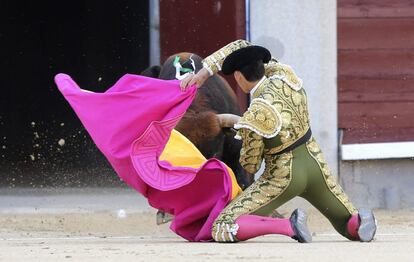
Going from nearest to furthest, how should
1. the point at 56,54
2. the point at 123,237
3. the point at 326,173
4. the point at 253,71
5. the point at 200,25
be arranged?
the point at 253,71 < the point at 326,173 < the point at 123,237 < the point at 200,25 < the point at 56,54

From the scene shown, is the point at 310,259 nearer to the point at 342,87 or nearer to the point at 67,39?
the point at 342,87

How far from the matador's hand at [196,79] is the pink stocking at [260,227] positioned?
677 mm

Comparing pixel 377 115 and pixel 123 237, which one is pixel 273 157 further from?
pixel 377 115

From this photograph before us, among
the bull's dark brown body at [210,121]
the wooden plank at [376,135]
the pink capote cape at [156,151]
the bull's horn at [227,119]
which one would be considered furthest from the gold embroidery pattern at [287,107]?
the wooden plank at [376,135]

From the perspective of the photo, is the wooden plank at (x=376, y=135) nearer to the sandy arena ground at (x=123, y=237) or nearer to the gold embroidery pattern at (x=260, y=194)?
the sandy arena ground at (x=123, y=237)

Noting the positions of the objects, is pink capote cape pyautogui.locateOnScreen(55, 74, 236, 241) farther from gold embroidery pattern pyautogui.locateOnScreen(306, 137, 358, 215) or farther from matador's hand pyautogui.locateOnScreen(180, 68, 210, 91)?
gold embroidery pattern pyautogui.locateOnScreen(306, 137, 358, 215)

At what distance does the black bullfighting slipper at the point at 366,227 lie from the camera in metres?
6.04

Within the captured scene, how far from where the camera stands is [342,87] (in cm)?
906

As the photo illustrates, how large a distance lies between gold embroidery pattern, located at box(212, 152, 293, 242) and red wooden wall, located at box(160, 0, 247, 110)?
2924 mm

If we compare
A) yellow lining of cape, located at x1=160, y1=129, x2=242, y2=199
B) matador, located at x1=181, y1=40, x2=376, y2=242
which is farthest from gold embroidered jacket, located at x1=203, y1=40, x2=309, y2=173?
yellow lining of cape, located at x1=160, y1=129, x2=242, y2=199

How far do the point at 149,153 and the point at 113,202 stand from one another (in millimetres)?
2881

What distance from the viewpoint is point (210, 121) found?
712 centimetres

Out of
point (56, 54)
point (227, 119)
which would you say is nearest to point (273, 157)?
point (227, 119)

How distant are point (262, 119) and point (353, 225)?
0.72 meters
